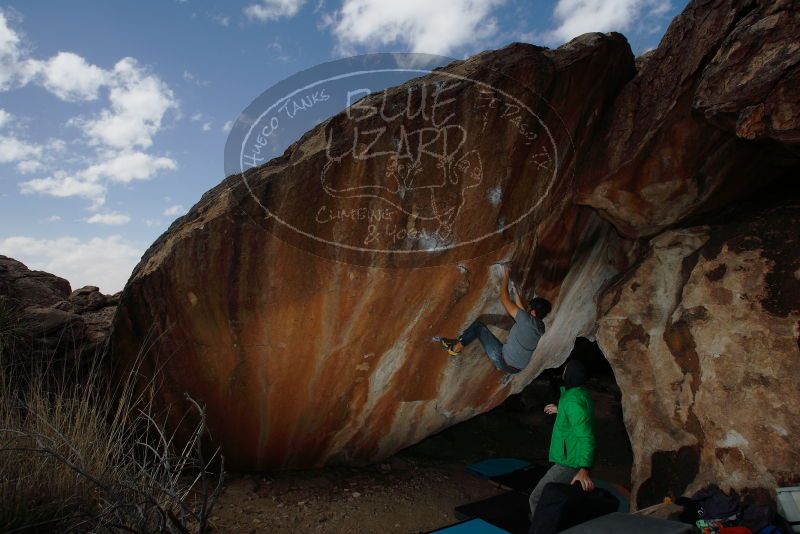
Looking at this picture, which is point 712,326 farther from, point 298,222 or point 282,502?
point 282,502

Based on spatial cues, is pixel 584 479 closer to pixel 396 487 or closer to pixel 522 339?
pixel 522 339

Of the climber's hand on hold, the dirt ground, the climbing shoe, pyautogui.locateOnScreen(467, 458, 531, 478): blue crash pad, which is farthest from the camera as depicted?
pyautogui.locateOnScreen(467, 458, 531, 478): blue crash pad

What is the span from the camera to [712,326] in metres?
3.53

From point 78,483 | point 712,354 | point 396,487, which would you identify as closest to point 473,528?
point 396,487

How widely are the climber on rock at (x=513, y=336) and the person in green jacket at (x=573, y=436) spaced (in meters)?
0.70

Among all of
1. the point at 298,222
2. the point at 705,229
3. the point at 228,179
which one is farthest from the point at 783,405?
the point at 228,179

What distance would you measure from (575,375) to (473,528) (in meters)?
1.30

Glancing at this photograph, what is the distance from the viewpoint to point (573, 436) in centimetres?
312

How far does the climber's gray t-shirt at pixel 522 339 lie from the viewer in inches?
154

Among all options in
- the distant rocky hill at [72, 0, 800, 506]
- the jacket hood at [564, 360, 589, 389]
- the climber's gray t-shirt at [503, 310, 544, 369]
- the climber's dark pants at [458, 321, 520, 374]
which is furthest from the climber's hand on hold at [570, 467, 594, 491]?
the climber's dark pants at [458, 321, 520, 374]

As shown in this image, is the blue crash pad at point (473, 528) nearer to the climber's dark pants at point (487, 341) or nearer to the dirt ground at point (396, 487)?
the dirt ground at point (396, 487)

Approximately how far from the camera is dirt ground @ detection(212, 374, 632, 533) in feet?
12.4

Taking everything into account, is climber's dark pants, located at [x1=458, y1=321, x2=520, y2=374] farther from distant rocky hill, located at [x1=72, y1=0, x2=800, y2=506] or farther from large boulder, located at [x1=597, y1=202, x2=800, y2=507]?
large boulder, located at [x1=597, y1=202, x2=800, y2=507]

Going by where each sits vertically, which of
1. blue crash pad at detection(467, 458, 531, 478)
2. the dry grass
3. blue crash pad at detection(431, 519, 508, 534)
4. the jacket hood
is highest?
the jacket hood
